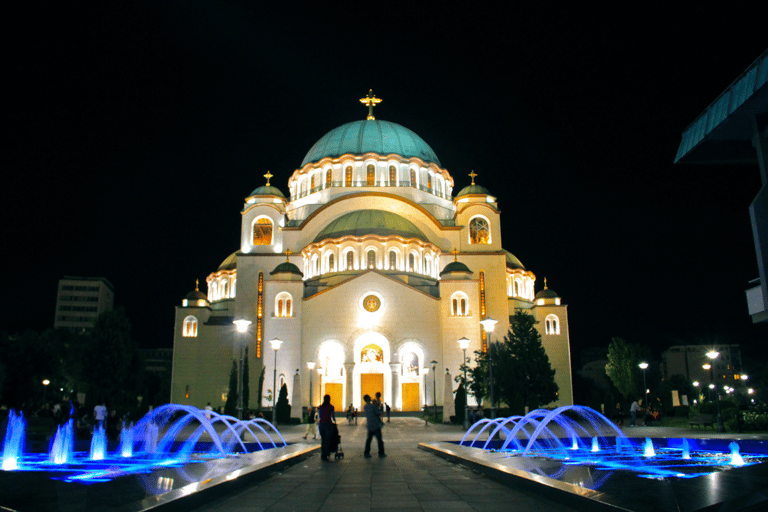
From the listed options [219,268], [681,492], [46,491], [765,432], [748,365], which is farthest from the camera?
[748,365]

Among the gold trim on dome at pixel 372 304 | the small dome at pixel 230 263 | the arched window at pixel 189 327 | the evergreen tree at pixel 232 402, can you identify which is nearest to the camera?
the evergreen tree at pixel 232 402

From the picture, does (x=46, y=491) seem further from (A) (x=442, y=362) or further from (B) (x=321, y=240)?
(B) (x=321, y=240)

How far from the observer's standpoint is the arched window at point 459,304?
34.9 m

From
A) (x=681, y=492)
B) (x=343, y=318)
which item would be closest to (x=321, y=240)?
(x=343, y=318)

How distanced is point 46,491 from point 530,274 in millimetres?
44792

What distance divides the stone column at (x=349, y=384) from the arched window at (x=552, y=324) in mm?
14319

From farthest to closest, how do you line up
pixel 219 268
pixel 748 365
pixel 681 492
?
pixel 748 365 < pixel 219 268 < pixel 681 492

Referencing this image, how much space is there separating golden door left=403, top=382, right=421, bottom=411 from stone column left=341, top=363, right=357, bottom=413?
9.49ft

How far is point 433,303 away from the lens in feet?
115

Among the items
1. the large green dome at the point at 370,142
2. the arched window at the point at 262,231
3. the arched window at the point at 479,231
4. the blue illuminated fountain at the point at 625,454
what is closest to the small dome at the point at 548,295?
the arched window at the point at 479,231

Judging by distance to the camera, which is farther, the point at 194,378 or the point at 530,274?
the point at 530,274

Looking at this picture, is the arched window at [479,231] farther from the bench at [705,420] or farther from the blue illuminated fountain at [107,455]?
the blue illuminated fountain at [107,455]

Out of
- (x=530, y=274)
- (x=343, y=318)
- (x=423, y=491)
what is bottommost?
(x=423, y=491)

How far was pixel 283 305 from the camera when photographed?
35.2m
